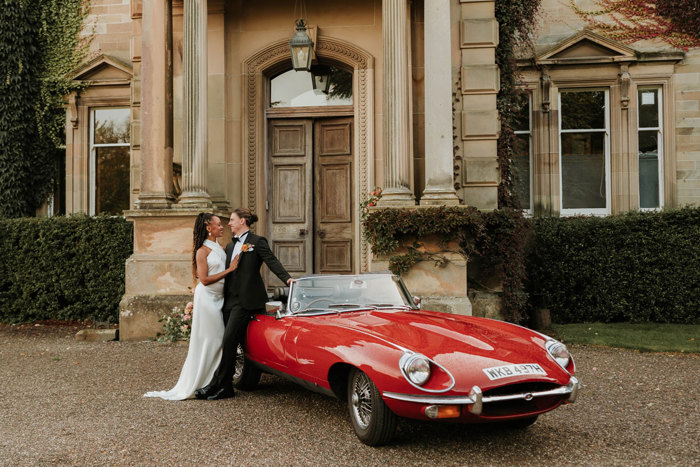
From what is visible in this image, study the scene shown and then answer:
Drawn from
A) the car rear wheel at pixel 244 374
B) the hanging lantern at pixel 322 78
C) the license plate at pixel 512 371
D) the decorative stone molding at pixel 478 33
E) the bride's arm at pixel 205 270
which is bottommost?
the car rear wheel at pixel 244 374

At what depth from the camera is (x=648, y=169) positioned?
A: 43.3 ft

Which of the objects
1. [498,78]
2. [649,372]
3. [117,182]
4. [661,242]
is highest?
[498,78]

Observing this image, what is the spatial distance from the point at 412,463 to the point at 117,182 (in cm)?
1255

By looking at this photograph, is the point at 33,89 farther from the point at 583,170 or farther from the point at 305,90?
the point at 583,170

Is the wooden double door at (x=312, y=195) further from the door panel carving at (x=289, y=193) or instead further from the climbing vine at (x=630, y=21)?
the climbing vine at (x=630, y=21)

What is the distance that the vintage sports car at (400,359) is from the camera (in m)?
3.92

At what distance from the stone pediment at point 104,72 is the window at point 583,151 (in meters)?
9.68

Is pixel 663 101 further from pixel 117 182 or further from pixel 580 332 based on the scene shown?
pixel 117 182

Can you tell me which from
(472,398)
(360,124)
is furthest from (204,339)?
(360,124)

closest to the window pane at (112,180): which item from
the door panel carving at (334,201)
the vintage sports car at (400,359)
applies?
the door panel carving at (334,201)

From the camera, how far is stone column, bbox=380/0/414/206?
368 inches

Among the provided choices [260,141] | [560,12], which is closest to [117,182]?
[260,141]

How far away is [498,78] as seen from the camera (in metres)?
10.3

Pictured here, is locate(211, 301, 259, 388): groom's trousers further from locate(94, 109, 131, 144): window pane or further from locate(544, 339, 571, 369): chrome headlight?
locate(94, 109, 131, 144): window pane
